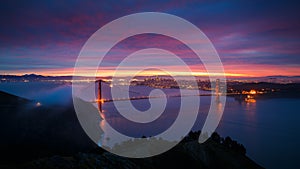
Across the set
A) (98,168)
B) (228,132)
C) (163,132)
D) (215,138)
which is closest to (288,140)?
(228,132)

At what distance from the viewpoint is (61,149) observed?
7.34m

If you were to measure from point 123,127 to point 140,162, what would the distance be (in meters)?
12.9

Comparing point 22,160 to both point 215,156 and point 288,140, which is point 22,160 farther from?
point 288,140

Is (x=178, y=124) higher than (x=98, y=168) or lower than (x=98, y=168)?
lower

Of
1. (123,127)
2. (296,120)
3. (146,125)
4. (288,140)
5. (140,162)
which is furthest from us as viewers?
(296,120)

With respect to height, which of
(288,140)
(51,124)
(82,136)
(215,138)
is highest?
(51,124)

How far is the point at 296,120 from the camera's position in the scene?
25.9 m

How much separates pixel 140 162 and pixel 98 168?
1748 mm

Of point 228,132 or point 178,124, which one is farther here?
point 178,124

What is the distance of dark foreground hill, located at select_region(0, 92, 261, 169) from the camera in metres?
Answer: 5.21

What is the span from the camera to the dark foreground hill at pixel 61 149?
5.21 metres

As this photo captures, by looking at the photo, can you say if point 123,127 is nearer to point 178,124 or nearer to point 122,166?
point 178,124

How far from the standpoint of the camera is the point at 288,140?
699 inches

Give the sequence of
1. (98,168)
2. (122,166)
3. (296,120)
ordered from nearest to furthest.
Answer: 1. (98,168)
2. (122,166)
3. (296,120)
